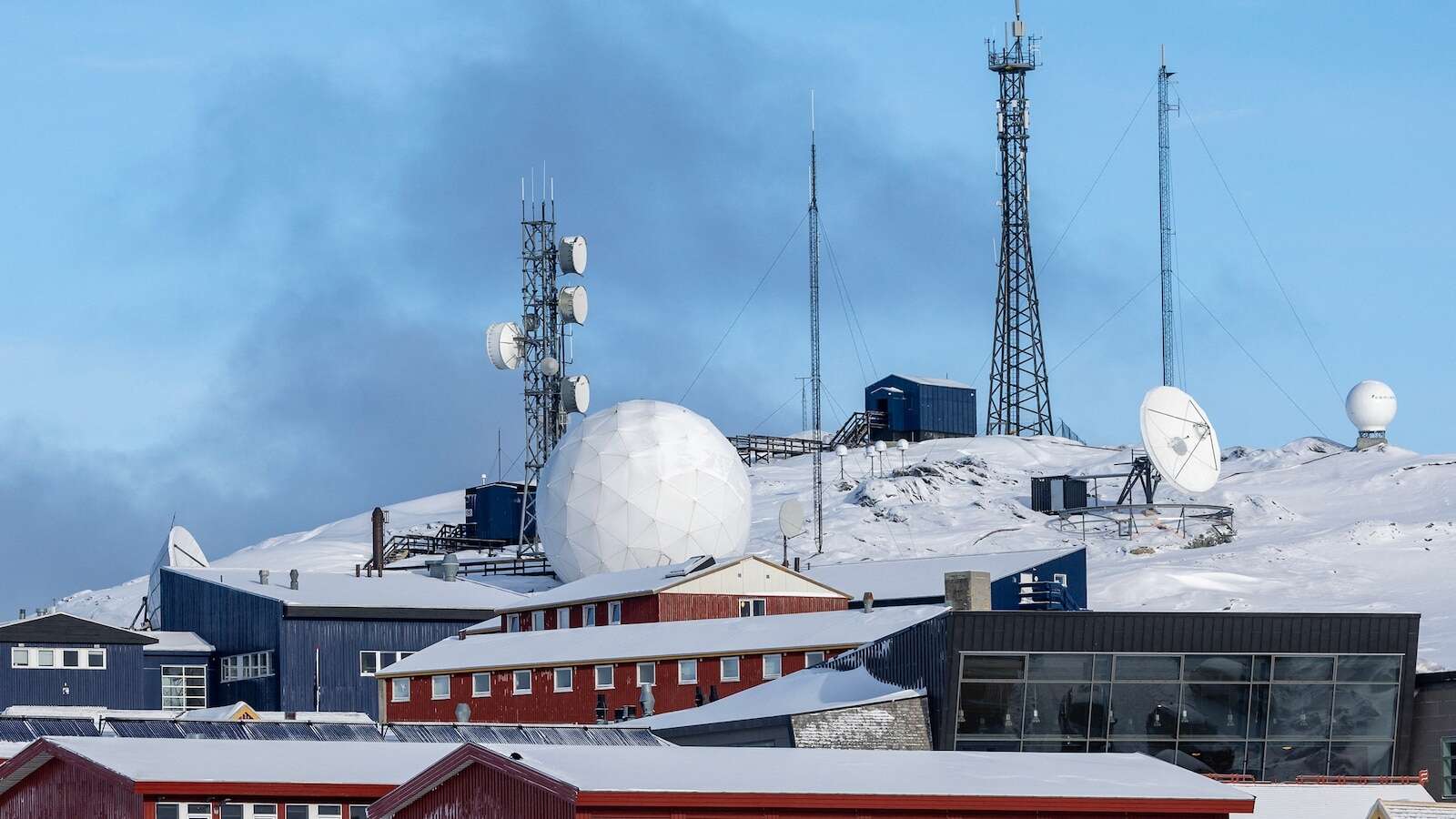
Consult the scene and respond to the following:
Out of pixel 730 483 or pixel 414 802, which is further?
pixel 730 483

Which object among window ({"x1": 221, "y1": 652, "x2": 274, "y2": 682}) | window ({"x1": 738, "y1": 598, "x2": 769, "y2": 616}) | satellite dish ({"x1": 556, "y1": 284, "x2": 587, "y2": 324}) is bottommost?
window ({"x1": 221, "y1": 652, "x2": 274, "y2": 682})

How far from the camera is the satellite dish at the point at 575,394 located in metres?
109

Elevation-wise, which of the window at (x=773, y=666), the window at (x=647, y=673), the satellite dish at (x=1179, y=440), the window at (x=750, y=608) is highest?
the satellite dish at (x=1179, y=440)

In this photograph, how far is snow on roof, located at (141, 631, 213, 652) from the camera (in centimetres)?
7756

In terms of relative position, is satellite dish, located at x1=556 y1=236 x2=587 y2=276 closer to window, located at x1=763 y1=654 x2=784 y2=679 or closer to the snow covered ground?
the snow covered ground

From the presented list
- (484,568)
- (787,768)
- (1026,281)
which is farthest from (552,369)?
(787,768)

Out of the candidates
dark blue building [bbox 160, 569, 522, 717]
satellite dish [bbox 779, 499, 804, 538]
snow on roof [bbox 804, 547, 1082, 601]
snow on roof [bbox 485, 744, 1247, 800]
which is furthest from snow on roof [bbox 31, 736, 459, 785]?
satellite dish [bbox 779, 499, 804, 538]

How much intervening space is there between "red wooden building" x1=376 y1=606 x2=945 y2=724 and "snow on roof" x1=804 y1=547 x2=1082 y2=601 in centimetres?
812

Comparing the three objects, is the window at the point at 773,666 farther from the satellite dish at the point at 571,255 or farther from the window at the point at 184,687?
the satellite dish at the point at 571,255

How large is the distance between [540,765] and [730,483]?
49929mm

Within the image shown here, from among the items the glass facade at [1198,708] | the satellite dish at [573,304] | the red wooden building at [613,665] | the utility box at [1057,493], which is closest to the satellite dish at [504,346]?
the satellite dish at [573,304]

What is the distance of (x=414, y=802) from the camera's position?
36125mm

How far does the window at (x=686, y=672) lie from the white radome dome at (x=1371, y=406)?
56844 mm

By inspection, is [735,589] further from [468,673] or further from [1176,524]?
[1176,524]
